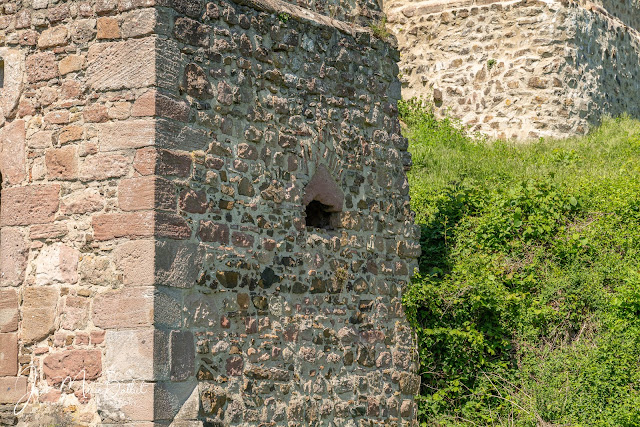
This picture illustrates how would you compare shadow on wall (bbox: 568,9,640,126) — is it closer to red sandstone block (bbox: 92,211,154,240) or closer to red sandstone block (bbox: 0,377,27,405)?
red sandstone block (bbox: 92,211,154,240)

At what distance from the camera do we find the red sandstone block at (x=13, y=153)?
25.6 feet

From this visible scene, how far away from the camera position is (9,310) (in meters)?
7.67

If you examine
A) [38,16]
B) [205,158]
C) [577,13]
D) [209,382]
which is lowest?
[209,382]

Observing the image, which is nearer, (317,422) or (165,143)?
(165,143)

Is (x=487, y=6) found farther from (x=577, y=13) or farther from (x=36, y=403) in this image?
(x=36, y=403)

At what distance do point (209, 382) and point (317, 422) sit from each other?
148cm

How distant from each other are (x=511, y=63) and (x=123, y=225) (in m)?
9.43

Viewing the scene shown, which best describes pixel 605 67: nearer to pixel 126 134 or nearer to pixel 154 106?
pixel 154 106

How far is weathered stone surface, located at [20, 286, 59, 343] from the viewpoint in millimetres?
7418

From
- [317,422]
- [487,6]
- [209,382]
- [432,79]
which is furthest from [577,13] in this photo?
[209,382]

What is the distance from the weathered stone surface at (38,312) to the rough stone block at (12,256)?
0.62 feet

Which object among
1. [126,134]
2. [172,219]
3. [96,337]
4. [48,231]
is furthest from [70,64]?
[96,337]

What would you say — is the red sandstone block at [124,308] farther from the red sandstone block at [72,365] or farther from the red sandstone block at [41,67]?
the red sandstone block at [41,67]

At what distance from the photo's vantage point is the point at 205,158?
25.0 ft
